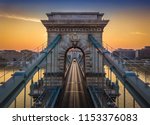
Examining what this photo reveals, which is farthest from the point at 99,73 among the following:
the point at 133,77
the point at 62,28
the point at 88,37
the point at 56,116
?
the point at 56,116

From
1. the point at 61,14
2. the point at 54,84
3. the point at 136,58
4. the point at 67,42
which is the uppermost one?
the point at 61,14

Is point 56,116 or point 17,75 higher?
point 17,75

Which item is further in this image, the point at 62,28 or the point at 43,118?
the point at 62,28

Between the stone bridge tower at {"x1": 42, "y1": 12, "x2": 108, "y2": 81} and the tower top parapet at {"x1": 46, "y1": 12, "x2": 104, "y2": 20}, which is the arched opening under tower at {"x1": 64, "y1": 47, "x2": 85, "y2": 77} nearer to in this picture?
the stone bridge tower at {"x1": 42, "y1": 12, "x2": 108, "y2": 81}

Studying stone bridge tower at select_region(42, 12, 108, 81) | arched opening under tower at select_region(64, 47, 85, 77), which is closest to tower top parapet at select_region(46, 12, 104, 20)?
stone bridge tower at select_region(42, 12, 108, 81)

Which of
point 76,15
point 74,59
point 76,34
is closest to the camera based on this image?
point 76,34

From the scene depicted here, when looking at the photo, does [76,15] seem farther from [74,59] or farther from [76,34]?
[74,59]

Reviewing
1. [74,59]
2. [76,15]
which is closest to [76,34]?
[76,15]

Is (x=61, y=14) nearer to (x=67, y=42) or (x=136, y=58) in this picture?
(x=67, y=42)

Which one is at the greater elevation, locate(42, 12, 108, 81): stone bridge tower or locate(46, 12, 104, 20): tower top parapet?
locate(46, 12, 104, 20): tower top parapet
